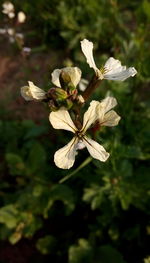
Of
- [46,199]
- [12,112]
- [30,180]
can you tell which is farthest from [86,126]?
[12,112]

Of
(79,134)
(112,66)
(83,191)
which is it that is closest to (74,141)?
(79,134)

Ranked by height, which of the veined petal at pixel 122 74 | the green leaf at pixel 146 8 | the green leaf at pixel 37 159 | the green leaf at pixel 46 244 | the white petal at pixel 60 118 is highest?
the green leaf at pixel 146 8

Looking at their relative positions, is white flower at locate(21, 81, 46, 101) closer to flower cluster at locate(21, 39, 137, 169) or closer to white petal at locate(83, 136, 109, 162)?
flower cluster at locate(21, 39, 137, 169)

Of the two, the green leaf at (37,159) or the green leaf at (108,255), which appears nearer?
the green leaf at (108,255)

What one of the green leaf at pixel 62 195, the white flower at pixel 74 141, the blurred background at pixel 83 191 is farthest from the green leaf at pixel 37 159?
the white flower at pixel 74 141

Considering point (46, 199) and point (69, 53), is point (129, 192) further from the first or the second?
point (69, 53)

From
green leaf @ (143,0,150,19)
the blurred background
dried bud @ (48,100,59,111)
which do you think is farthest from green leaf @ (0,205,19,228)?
green leaf @ (143,0,150,19)

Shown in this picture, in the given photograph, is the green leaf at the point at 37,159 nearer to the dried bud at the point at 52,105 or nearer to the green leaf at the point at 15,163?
the green leaf at the point at 15,163
